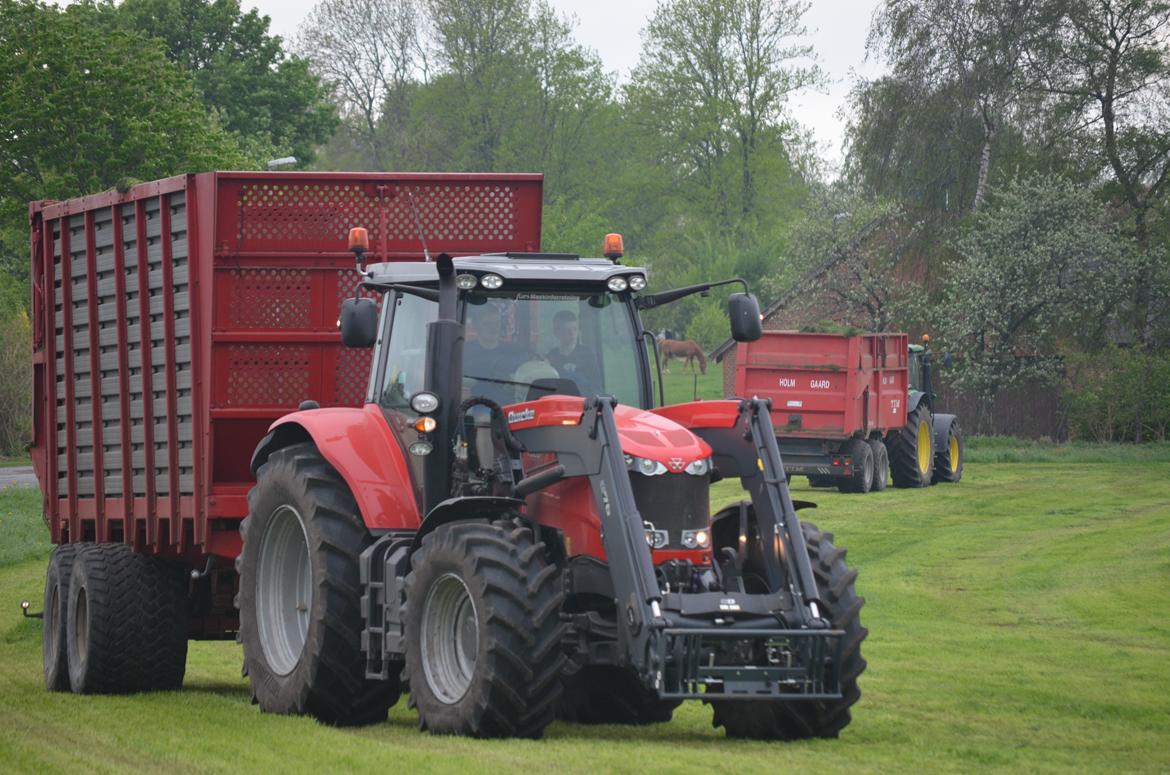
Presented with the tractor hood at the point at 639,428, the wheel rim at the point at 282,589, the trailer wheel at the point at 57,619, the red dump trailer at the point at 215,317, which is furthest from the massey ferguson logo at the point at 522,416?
the trailer wheel at the point at 57,619

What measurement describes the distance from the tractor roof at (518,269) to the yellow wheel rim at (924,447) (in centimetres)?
2370

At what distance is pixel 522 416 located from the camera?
9672 mm

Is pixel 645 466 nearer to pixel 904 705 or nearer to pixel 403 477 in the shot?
pixel 403 477

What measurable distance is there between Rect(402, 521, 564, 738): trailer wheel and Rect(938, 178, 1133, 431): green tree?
1498 inches

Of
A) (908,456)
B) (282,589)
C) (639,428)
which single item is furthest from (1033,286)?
(639,428)

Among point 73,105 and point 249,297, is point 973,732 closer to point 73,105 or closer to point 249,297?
point 249,297

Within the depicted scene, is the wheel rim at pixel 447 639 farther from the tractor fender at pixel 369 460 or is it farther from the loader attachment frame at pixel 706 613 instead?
the tractor fender at pixel 369 460

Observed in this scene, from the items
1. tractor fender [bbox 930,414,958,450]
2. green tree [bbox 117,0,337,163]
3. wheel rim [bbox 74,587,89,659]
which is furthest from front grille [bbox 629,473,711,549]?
green tree [bbox 117,0,337,163]

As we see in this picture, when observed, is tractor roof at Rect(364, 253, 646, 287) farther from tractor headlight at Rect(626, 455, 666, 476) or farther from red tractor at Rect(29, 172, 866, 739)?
tractor headlight at Rect(626, 455, 666, 476)

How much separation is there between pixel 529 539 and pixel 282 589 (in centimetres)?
247

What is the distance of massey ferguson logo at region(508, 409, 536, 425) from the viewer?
377 inches

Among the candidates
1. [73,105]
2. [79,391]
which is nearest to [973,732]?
[79,391]

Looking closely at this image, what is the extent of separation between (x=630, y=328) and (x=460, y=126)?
213ft

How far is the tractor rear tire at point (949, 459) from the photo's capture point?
34.0m
